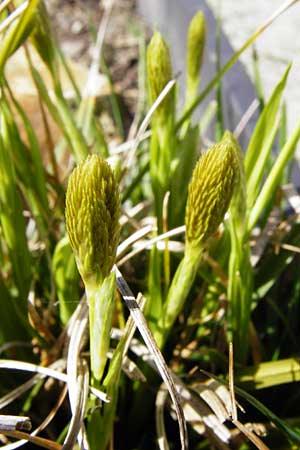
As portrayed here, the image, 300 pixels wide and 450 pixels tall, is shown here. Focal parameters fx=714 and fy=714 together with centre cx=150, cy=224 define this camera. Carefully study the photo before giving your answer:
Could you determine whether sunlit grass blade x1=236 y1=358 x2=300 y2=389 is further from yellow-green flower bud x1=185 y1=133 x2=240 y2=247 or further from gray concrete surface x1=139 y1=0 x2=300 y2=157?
gray concrete surface x1=139 y1=0 x2=300 y2=157

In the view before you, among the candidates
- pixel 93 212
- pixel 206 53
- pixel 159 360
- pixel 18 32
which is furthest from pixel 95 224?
pixel 206 53

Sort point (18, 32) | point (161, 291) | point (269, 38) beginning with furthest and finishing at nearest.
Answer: point (269, 38)
point (161, 291)
point (18, 32)

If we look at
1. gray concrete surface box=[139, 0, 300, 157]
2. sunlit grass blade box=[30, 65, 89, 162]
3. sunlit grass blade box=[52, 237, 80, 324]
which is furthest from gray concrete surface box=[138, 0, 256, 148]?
sunlit grass blade box=[52, 237, 80, 324]

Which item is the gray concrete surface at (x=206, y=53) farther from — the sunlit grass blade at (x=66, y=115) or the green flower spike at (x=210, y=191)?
the green flower spike at (x=210, y=191)

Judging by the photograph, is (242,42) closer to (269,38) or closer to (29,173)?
(269,38)

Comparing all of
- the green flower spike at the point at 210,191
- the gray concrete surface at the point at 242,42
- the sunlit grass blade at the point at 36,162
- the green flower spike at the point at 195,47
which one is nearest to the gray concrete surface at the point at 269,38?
the gray concrete surface at the point at 242,42

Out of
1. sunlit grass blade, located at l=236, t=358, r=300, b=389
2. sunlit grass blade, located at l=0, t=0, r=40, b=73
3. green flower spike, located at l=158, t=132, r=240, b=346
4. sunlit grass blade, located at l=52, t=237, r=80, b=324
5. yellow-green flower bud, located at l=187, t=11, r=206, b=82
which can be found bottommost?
sunlit grass blade, located at l=236, t=358, r=300, b=389
